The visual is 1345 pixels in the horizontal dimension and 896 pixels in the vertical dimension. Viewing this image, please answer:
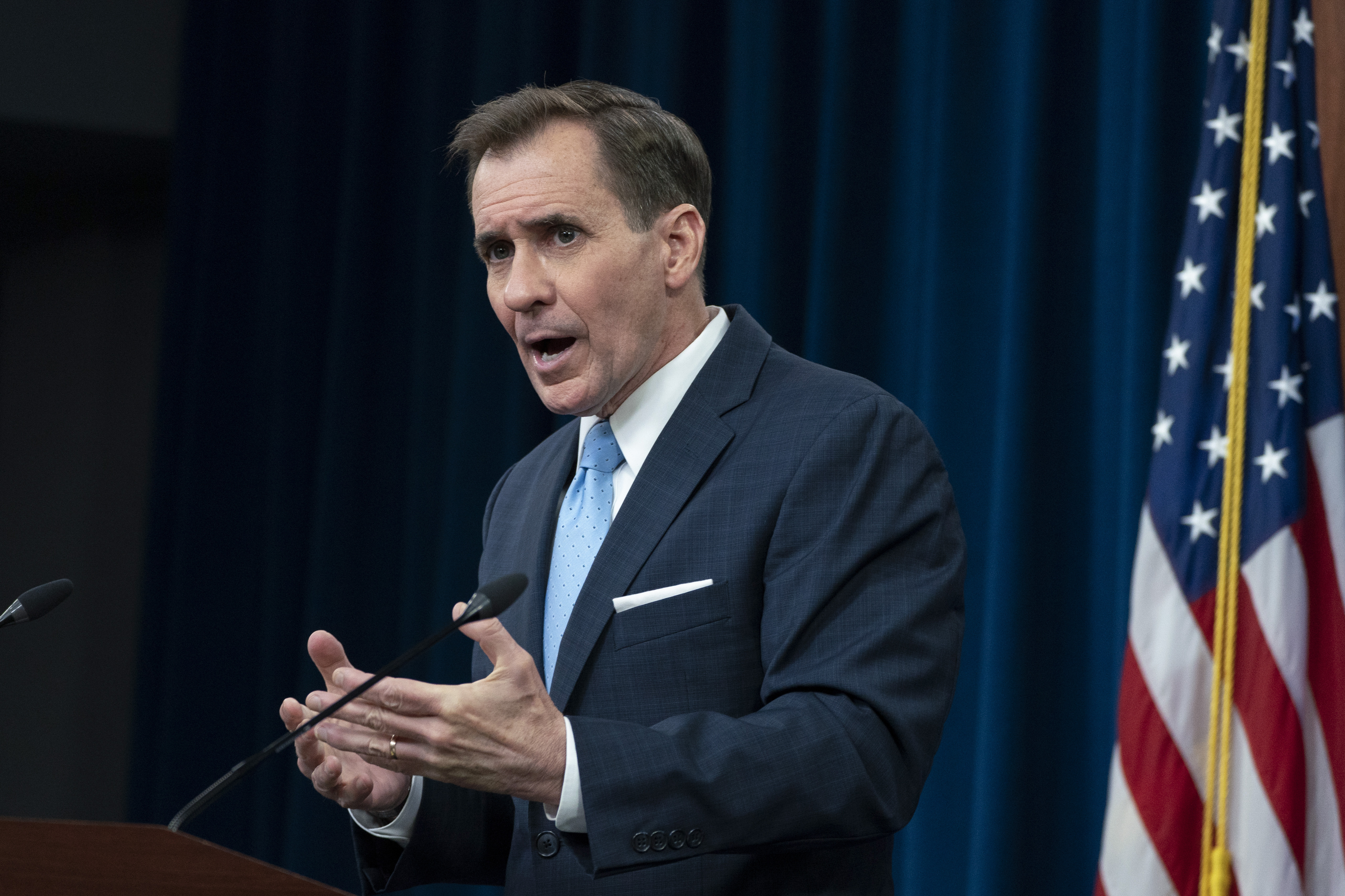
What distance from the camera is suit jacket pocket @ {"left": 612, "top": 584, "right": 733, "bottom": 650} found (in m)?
1.39

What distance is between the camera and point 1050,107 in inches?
103

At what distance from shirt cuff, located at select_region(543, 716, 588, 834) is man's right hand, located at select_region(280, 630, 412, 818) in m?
0.18

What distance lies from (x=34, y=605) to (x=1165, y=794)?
142cm

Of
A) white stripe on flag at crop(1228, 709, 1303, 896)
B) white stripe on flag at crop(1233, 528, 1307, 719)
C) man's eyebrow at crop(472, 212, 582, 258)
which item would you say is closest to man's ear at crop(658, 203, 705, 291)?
man's eyebrow at crop(472, 212, 582, 258)

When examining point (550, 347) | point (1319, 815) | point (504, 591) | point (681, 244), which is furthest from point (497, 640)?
point (1319, 815)

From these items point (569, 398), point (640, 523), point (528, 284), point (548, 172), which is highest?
point (548, 172)

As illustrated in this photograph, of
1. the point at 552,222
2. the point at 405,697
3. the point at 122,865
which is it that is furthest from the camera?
the point at 552,222

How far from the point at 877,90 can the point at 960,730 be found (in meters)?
1.29

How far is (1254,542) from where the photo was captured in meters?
1.85

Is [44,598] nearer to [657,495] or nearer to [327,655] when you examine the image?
[327,655]

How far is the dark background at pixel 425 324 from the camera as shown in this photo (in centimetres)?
250

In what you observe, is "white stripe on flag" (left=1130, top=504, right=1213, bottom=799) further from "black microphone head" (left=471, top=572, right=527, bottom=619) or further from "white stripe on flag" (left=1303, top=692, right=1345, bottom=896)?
"black microphone head" (left=471, top=572, right=527, bottom=619)

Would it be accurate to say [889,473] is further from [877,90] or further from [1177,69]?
[877,90]

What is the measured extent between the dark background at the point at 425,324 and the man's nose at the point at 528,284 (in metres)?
1.19
